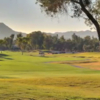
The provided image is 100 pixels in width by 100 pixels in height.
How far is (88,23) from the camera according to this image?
17828 millimetres

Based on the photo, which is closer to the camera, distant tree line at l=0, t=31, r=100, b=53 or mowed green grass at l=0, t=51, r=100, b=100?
mowed green grass at l=0, t=51, r=100, b=100

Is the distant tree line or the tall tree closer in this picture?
the tall tree

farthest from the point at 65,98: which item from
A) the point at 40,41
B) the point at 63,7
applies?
the point at 40,41

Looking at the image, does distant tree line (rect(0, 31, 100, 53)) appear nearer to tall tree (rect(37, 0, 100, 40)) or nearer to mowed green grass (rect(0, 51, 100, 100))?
mowed green grass (rect(0, 51, 100, 100))

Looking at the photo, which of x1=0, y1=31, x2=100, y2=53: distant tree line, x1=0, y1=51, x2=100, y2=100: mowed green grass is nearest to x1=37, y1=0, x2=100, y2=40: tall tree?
x1=0, y1=51, x2=100, y2=100: mowed green grass

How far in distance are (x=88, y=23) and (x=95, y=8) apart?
1.96 metres

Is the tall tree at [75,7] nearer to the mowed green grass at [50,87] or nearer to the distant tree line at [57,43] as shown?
the mowed green grass at [50,87]

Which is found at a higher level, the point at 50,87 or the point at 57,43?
the point at 57,43

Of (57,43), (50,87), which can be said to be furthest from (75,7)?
(57,43)

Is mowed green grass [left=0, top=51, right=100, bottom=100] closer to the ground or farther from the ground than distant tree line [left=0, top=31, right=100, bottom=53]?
closer to the ground

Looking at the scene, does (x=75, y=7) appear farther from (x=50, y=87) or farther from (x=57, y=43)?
(x=57, y=43)

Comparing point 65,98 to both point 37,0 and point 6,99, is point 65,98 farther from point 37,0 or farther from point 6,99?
point 37,0

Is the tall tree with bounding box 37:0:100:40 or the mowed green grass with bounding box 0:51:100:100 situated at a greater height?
the tall tree with bounding box 37:0:100:40

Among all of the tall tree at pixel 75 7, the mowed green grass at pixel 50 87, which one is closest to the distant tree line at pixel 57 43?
the mowed green grass at pixel 50 87
